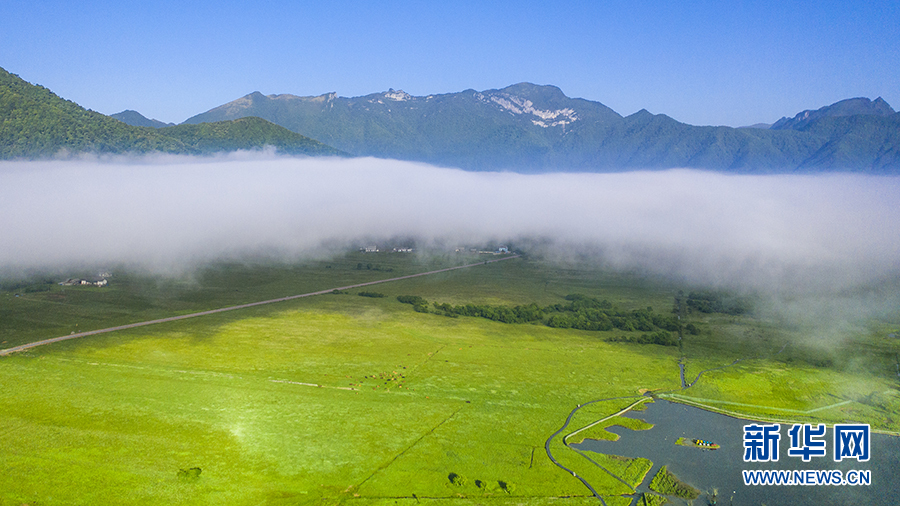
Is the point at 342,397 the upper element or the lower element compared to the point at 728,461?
upper

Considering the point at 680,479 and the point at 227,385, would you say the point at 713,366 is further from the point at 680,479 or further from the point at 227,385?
the point at 227,385

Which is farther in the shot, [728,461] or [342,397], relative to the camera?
[342,397]

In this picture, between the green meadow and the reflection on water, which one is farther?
the reflection on water

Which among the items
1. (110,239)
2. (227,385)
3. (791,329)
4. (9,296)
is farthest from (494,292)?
(110,239)
